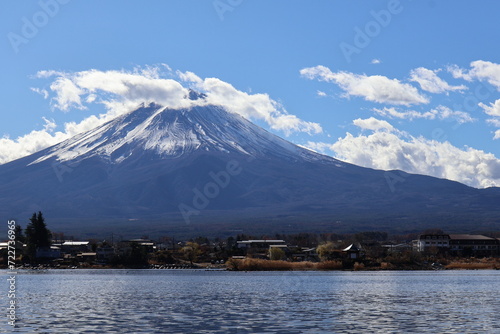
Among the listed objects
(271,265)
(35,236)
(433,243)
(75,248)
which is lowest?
(271,265)

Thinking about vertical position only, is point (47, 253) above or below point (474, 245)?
below

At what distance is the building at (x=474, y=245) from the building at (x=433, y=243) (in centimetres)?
111

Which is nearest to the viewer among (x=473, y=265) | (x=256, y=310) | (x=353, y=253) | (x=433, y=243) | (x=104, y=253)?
(x=256, y=310)

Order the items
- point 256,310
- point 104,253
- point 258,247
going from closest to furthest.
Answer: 1. point 256,310
2. point 104,253
3. point 258,247

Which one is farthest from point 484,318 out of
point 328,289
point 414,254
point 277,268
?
point 414,254

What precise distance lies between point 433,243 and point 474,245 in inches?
306

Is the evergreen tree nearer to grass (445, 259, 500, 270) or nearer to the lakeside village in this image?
the lakeside village

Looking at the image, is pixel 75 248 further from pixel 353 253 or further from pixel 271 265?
pixel 353 253

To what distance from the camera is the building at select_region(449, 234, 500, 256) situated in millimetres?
143375

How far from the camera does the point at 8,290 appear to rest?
6028cm

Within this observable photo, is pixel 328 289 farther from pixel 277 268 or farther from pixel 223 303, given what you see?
pixel 277 268

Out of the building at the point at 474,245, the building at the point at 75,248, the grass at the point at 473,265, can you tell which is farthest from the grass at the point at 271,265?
the building at the point at 75,248

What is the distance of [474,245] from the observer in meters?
149

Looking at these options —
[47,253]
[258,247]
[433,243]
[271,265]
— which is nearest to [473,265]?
[433,243]
